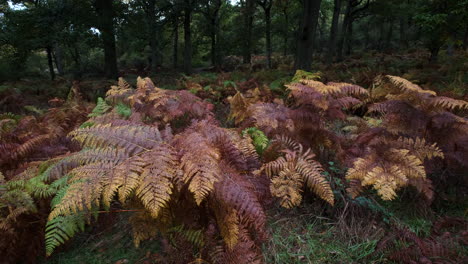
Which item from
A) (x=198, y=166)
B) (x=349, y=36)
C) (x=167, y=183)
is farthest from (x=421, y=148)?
(x=349, y=36)

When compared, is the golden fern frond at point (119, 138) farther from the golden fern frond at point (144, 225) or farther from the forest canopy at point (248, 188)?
the golden fern frond at point (144, 225)

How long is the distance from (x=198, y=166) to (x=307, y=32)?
6.86 meters

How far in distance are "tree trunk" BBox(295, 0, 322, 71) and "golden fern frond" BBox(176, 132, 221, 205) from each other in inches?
258

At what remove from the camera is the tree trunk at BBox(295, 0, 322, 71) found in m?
7.10

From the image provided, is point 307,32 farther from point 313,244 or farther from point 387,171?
point 313,244

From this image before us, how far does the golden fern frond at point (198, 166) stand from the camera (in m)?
1.45

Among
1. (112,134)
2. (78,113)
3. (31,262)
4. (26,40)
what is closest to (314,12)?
(78,113)

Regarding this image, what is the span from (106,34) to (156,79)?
8.43 feet

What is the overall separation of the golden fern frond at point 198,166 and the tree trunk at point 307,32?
655cm

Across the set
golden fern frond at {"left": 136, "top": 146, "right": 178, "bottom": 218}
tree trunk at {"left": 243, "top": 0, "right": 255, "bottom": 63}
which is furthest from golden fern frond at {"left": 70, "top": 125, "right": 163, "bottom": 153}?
tree trunk at {"left": 243, "top": 0, "right": 255, "bottom": 63}

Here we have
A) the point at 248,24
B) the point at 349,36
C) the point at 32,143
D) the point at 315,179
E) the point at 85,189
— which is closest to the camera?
the point at 85,189

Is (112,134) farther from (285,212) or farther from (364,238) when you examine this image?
(364,238)

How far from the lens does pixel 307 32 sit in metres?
7.26

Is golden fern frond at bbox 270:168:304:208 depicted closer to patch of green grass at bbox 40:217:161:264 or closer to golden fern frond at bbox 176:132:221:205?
golden fern frond at bbox 176:132:221:205
